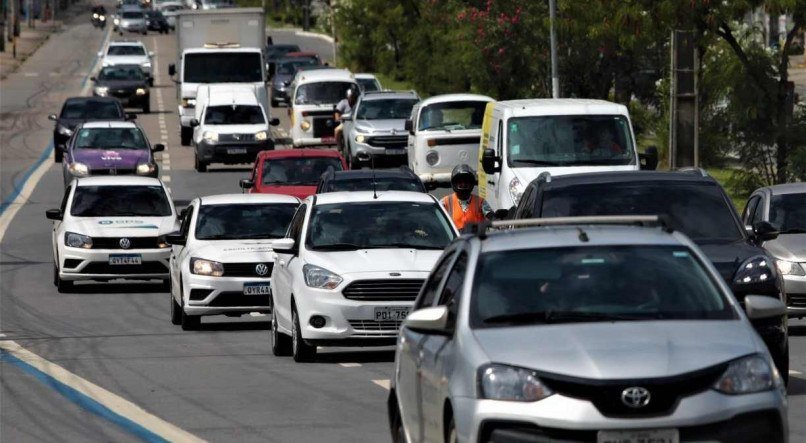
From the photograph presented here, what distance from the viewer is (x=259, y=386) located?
53.0 feet

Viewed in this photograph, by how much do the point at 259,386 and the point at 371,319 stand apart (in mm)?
1828

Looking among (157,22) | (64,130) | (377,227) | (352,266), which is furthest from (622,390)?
(157,22)

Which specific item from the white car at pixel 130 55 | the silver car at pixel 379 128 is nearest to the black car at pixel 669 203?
the silver car at pixel 379 128

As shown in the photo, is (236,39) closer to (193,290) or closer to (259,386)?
(193,290)

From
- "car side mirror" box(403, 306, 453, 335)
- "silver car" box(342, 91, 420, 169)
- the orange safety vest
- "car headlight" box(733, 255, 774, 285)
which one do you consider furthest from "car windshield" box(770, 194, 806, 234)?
"silver car" box(342, 91, 420, 169)

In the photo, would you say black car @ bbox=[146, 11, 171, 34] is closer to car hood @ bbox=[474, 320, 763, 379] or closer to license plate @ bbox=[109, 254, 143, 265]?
license plate @ bbox=[109, 254, 143, 265]

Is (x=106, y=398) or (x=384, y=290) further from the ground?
(x=384, y=290)

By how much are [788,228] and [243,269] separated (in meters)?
5.89

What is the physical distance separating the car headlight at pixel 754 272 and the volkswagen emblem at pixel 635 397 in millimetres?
6649

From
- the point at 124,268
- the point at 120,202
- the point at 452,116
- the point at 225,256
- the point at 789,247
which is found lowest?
the point at 124,268

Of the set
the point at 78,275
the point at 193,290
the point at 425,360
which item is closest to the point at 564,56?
the point at 78,275

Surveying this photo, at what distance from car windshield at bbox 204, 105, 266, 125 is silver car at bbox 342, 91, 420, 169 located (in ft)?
10.6

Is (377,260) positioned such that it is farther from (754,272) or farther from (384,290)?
(754,272)

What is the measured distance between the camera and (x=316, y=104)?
50844mm
